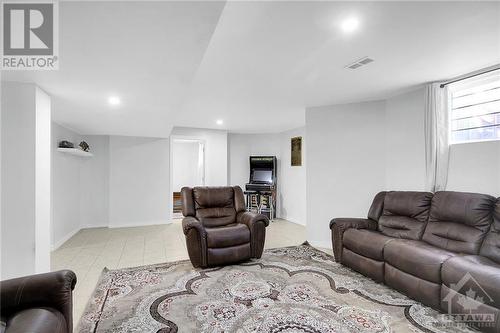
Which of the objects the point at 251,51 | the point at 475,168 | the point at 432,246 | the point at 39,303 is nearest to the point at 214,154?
the point at 251,51

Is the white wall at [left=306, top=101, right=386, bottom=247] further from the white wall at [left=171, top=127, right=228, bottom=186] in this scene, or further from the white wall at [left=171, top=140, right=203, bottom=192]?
the white wall at [left=171, top=140, right=203, bottom=192]

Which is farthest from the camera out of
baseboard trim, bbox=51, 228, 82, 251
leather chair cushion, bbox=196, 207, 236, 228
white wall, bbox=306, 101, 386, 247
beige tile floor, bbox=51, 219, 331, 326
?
baseboard trim, bbox=51, 228, 82, 251

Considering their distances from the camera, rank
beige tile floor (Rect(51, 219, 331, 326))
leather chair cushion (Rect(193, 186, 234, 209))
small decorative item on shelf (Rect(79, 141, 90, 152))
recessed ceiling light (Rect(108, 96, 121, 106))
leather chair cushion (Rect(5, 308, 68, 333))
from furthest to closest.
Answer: small decorative item on shelf (Rect(79, 141, 90, 152)), leather chair cushion (Rect(193, 186, 234, 209)), beige tile floor (Rect(51, 219, 331, 326)), recessed ceiling light (Rect(108, 96, 121, 106)), leather chair cushion (Rect(5, 308, 68, 333))

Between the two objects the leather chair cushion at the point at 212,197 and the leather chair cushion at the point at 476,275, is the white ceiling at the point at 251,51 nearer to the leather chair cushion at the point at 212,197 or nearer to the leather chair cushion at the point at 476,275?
the leather chair cushion at the point at 212,197

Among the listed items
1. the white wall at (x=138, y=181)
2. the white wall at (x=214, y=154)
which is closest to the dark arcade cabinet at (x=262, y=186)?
the white wall at (x=214, y=154)

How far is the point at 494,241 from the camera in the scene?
7.84ft

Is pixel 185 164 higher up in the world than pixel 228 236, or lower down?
higher up

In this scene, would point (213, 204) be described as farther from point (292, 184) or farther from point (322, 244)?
point (292, 184)

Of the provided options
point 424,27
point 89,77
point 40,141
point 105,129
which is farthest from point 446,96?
point 105,129

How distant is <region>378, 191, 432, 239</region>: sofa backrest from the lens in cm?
303

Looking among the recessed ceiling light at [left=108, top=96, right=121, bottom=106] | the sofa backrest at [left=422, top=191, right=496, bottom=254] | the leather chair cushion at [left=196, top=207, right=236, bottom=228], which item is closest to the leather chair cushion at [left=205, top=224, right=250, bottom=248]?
the leather chair cushion at [left=196, top=207, right=236, bottom=228]

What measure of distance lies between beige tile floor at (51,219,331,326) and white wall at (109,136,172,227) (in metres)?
0.39

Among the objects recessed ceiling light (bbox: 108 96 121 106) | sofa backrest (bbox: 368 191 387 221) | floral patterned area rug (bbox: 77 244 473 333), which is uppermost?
recessed ceiling light (bbox: 108 96 121 106)

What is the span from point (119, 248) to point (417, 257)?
4.25 meters
